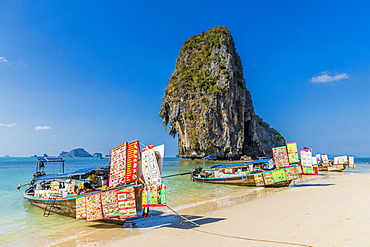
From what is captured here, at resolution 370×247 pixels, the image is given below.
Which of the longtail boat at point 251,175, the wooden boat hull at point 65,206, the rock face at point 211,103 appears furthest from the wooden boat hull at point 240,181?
the rock face at point 211,103

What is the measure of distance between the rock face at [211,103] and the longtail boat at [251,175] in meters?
33.5

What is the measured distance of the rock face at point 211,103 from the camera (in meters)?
55.8

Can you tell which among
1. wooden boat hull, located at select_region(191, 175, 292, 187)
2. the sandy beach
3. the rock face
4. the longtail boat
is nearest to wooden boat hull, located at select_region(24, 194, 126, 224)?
the sandy beach

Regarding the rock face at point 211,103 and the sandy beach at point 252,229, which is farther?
the rock face at point 211,103

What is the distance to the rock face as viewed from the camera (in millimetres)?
55750

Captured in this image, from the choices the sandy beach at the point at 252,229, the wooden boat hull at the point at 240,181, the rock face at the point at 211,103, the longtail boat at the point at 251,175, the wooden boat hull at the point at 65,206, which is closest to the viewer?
the sandy beach at the point at 252,229

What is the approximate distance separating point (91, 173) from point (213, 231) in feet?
22.0

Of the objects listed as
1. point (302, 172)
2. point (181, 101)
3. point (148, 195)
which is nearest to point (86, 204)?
point (148, 195)

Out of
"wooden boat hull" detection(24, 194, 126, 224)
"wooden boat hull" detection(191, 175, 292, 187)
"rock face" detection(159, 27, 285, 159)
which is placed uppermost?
"rock face" detection(159, 27, 285, 159)

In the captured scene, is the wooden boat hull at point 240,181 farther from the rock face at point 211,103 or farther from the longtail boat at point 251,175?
the rock face at point 211,103

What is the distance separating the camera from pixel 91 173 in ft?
36.1

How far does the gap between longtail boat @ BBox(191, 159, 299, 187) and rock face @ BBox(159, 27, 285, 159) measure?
33.5 m

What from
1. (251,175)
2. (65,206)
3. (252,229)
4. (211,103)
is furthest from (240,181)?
(211,103)

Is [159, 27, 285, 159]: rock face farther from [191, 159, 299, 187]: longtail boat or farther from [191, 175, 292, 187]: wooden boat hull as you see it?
[191, 175, 292, 187]: wooden boat hull
